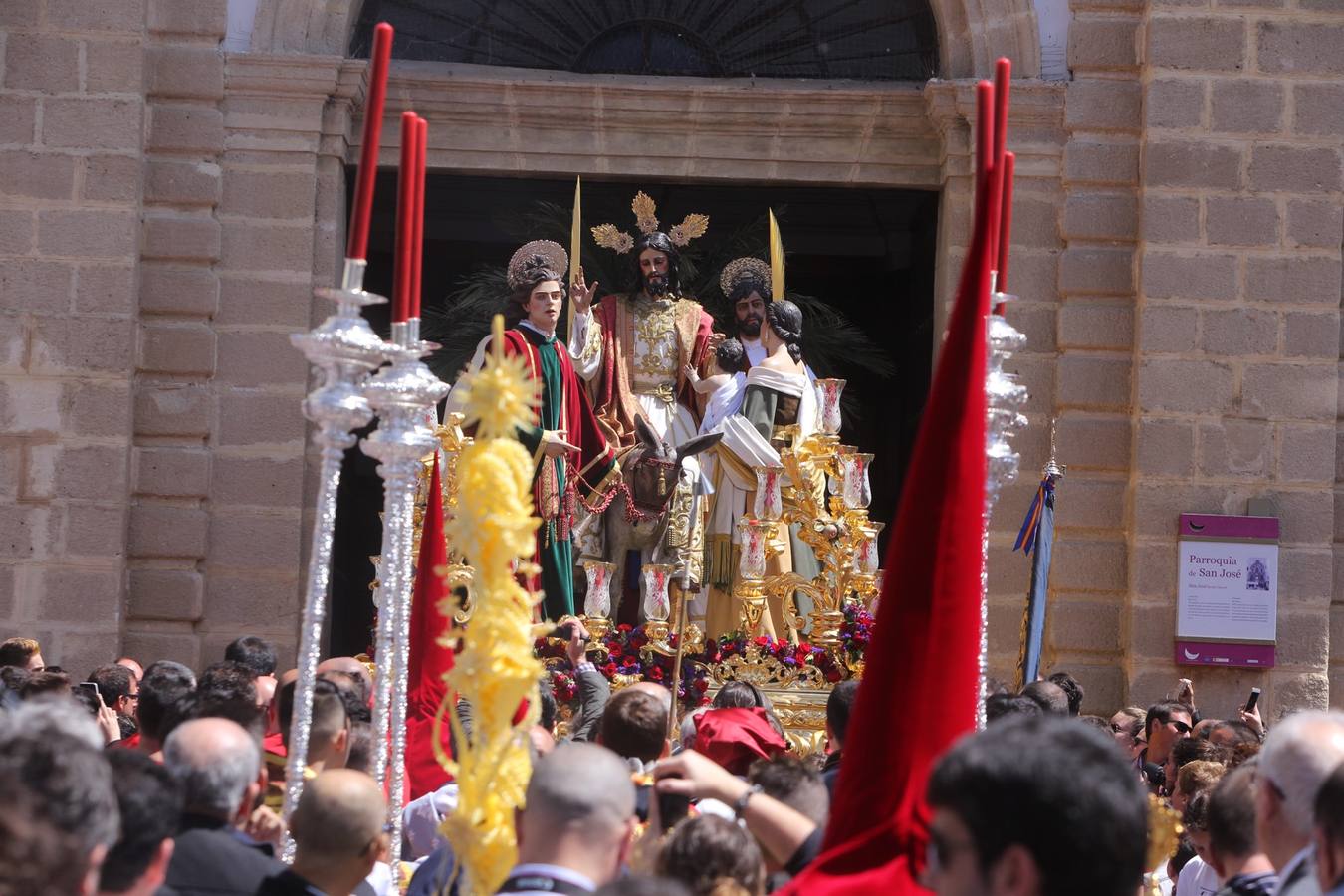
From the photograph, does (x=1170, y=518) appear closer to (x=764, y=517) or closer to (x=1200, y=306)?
(x=1200, y=306)

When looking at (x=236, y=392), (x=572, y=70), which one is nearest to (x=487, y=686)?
(x=236, y=392)

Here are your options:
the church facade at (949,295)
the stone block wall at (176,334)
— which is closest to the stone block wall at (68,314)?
the church facade at (949,295)

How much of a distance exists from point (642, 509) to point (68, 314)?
123 inches

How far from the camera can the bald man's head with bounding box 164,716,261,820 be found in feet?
11.2

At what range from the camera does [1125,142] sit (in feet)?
33.5

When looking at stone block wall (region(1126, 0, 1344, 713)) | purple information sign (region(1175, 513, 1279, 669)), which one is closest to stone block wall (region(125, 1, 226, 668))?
stone block wall (region(1126, 0, 1344, 713))

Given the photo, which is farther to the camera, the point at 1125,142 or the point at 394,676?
the point at 1125,142

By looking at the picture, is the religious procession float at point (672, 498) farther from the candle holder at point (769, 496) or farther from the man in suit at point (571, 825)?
the man in suit at point (571, 825)

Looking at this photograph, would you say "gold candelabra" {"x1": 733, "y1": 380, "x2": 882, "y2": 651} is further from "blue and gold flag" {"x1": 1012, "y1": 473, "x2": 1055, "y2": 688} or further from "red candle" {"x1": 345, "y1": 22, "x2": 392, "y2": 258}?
"red candle" {"x1": 345, "y1": 22, "x2": 392, "y2": 258}

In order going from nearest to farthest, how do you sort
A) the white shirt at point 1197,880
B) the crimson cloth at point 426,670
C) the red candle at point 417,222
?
the red candle at point 417,222 < the white shirt at point 1197,880 < the crimson cloth at point 426,670

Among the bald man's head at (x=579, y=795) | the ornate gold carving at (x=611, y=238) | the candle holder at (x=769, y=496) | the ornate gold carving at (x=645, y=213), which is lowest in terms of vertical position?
the bald man's head at (x=579, y=795)

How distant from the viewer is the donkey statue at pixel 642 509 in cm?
948

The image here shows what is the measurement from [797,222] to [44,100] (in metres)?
5.67

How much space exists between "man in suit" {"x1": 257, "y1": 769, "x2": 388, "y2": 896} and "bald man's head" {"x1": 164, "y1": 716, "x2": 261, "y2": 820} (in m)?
0.12
